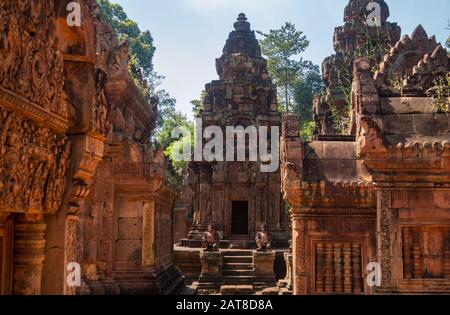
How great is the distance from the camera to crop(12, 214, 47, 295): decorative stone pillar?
391cm

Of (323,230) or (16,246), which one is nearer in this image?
(16,246)

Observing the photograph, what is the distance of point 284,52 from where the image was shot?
44.5m

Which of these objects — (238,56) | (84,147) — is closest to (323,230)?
(84,147)

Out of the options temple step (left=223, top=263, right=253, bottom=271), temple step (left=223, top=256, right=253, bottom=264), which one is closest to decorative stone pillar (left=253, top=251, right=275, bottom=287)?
temple step (left=223, top=263, right=253, bottom=271)

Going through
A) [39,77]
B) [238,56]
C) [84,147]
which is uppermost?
[238,56]

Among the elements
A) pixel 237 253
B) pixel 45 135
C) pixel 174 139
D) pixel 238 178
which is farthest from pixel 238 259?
pixel 174 139

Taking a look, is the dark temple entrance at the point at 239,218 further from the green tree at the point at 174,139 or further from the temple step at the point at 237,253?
the green tree at the point at 174,139

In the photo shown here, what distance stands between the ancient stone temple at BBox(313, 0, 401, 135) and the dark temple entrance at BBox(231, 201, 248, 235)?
16.5 feet

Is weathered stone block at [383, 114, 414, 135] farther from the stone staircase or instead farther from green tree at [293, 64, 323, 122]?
green tree at [293, 64, 323, 122]

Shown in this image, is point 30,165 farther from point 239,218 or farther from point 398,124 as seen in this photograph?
point 239,218

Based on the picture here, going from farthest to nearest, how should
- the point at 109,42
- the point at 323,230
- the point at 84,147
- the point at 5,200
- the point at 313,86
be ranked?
1. the point at 313,86
2. the point at 109,42
3. the point at 323,230
4. the point at 84,147
5. the point at 5,200

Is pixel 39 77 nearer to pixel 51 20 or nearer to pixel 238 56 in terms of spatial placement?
pixel 51 20

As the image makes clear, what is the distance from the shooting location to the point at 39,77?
3.69 metres

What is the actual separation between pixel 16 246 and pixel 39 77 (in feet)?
4.11
